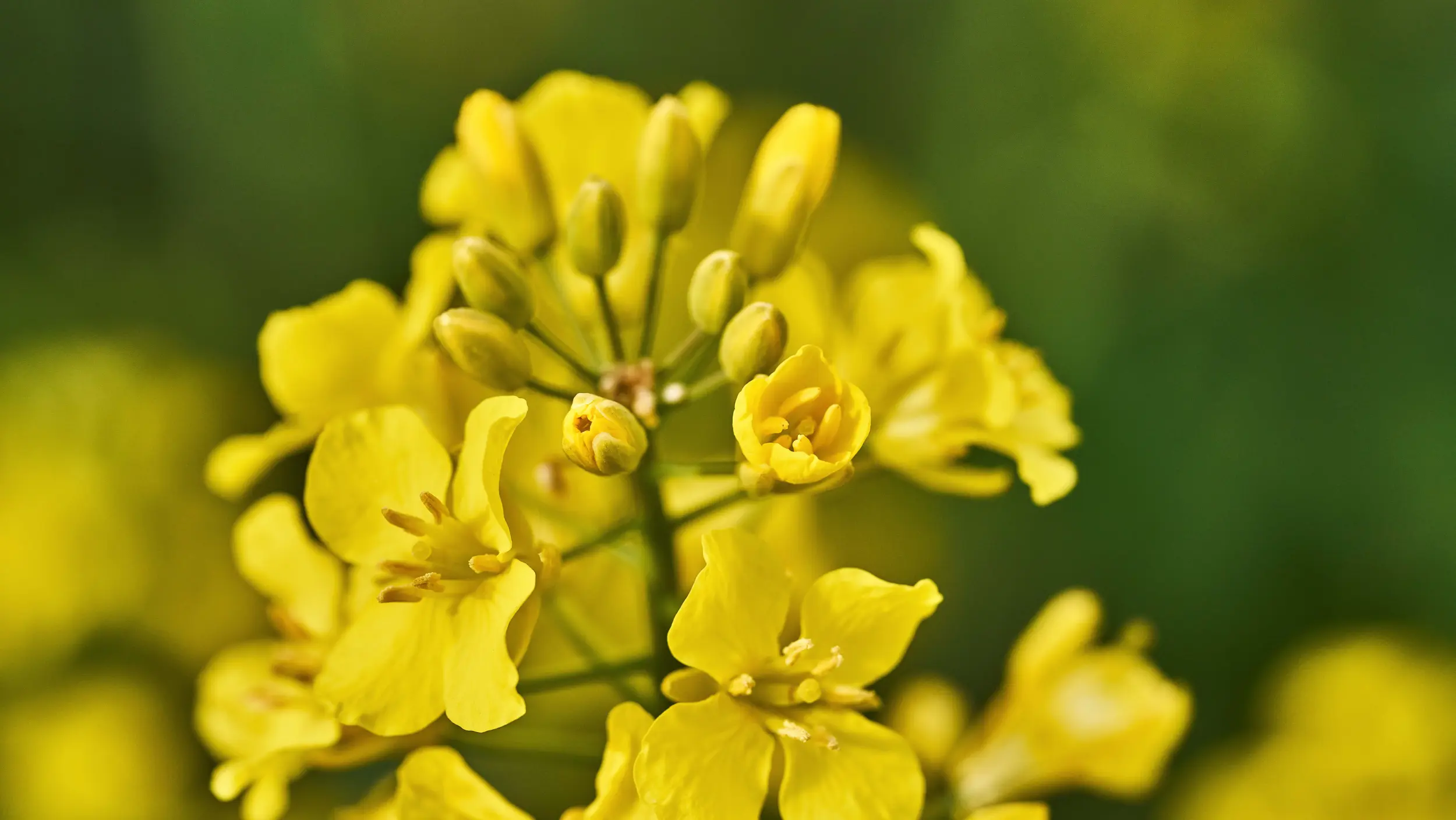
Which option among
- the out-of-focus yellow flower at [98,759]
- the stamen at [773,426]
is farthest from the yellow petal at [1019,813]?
the out-of-focus yellow flower at [98,759]

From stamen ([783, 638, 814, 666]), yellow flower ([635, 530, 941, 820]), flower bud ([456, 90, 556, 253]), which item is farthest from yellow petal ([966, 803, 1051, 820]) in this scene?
flower bud ([456, 90, 556, 253])

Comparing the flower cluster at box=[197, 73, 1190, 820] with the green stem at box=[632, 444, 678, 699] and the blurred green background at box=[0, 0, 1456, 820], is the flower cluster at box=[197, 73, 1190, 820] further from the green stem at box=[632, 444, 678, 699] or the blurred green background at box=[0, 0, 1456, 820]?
the blurred green background at box=[0, 0, 1456, 820]

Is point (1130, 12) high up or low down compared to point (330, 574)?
up

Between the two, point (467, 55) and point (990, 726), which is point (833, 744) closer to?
point (990, 726)

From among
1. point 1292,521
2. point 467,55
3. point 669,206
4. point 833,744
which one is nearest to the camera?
point 833,744

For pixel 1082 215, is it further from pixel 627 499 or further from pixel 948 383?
pixel 627 499

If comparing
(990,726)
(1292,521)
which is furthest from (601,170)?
(1292,521)
